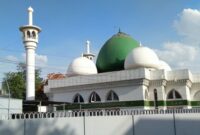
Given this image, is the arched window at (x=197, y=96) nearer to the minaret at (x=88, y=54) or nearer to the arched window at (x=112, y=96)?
the arched window at (x=112, y=96)

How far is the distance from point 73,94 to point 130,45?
7.76 meters

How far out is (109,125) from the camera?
378 inches

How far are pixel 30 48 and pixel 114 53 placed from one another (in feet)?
26.8

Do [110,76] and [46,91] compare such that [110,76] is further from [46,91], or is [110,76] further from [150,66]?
[46,91]

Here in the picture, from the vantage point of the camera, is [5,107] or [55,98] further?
[55,98]

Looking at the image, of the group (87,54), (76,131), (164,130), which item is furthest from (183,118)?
(87,54)

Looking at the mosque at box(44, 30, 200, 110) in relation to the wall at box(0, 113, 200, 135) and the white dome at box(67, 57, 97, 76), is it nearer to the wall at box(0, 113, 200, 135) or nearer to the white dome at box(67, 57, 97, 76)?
the white dome at box(67, 57, 97, 76)

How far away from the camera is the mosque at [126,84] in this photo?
25.1 m

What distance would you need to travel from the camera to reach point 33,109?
25266 millimetres

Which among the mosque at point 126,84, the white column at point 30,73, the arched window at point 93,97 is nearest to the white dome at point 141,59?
the mosque at point 126,84

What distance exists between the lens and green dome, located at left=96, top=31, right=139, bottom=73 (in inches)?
1169

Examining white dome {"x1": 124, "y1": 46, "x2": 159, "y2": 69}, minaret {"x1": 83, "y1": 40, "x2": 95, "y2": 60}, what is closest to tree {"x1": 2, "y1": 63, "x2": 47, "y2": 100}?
minaret {"x1": 83, "y1": 40, "x2": 95, "y2": 60}

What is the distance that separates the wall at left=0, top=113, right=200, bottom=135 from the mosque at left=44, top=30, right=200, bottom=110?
1480cm

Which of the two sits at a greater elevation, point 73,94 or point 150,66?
point 150,66
